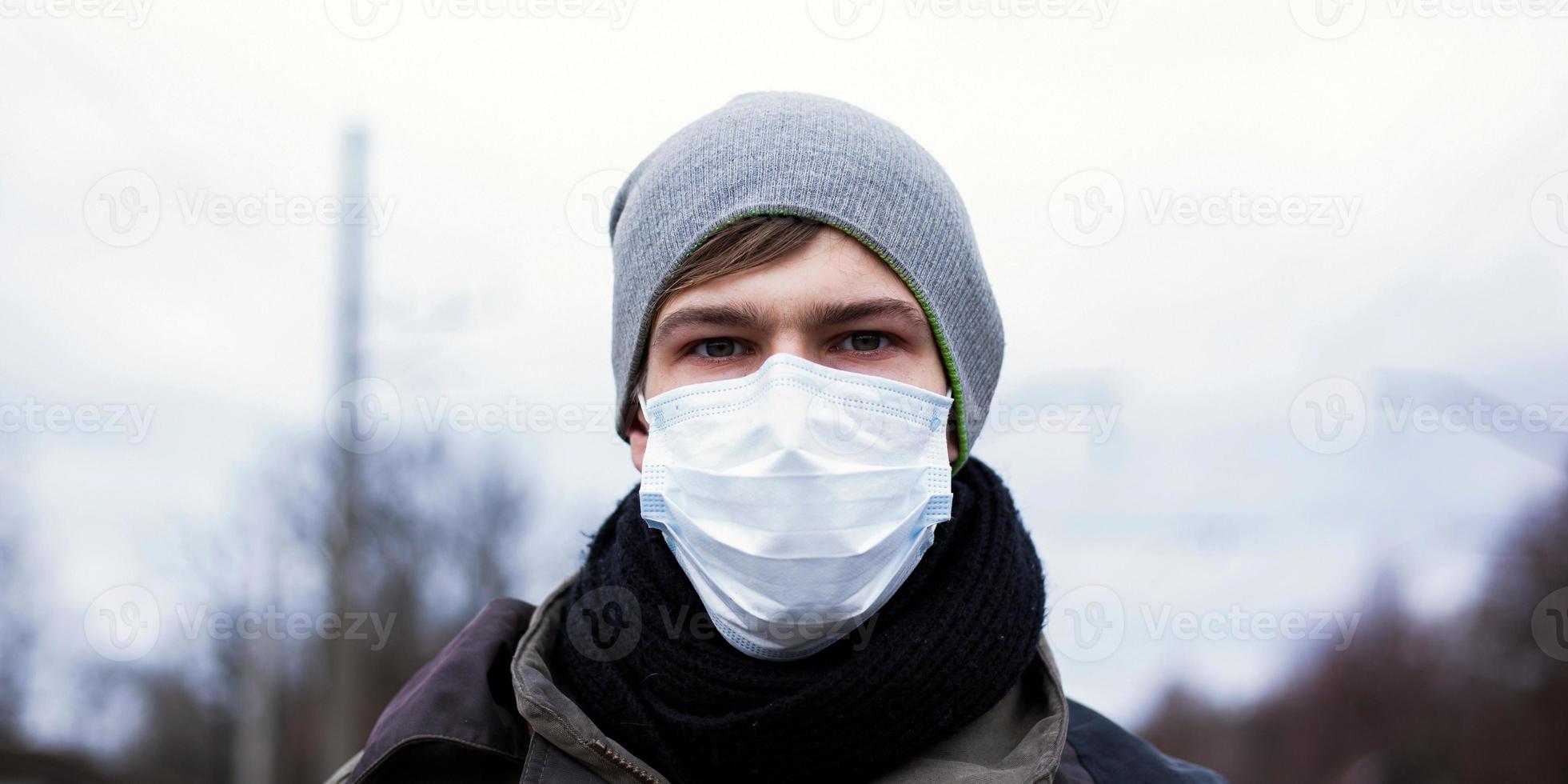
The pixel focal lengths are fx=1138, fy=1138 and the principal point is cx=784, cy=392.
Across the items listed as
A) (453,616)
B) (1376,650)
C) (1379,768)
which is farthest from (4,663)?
(1376,650)

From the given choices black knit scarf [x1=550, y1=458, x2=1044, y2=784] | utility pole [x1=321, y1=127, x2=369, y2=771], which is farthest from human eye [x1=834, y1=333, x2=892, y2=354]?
utility pole [x1=321, y1=127, x2=369, y2=771]

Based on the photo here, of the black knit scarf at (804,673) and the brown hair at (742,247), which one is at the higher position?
the brown hair at (742,247)

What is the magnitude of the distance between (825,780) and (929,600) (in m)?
0.41

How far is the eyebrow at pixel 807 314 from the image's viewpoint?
88.7 inches

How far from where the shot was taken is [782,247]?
7.49ft

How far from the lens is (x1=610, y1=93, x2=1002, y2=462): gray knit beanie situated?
7.73 ft

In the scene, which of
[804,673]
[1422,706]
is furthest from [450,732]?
[1422,706]

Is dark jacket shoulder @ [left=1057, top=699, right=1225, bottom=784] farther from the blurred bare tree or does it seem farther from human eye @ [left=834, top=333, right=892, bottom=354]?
the blurred bare tree

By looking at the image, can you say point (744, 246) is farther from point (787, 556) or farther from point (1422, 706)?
point (1422, 706)

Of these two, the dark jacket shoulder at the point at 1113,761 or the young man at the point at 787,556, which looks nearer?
the young man at the point at 787,556

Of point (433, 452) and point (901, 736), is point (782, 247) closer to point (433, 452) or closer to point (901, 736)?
point (901, 736)

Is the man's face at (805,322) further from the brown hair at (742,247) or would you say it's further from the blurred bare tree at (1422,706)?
the blurred bare tree at (1422,706)

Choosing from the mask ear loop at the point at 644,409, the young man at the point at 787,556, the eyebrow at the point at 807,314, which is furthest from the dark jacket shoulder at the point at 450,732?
the eyebrow at the point at 807,314

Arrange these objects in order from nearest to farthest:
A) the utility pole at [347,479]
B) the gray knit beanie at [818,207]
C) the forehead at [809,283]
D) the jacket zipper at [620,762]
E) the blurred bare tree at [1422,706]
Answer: the jacket zipper at [620,762] < the forehead at [809,283] < the gray knit beanie at [818,207] < the utility pole at [347,479] < the blurred bare tree at [1422,706]
